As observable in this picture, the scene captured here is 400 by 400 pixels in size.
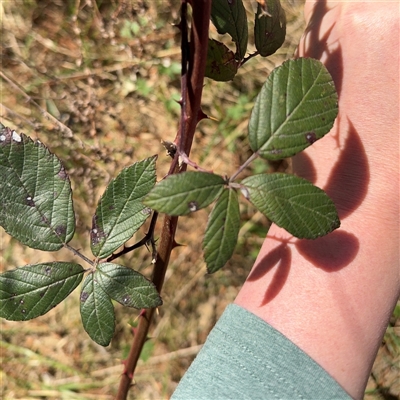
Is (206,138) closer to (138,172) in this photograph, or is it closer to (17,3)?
(17,3)

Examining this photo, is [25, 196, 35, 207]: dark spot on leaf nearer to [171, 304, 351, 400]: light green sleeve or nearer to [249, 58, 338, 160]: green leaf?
[249, 58, 338, 160]: green leaf

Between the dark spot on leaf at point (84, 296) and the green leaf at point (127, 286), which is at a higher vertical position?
the green leaf at point (127, 286)

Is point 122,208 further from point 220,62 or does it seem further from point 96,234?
point 220,62

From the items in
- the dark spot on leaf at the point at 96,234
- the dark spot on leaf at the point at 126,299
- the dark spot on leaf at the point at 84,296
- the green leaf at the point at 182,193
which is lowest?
the dark spot on leaf at the point at 84,296

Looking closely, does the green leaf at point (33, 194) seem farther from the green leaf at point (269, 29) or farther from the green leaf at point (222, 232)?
the green leaf at point (269, 29)

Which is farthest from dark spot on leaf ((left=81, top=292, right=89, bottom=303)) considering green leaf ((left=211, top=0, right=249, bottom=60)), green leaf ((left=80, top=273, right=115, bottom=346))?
green leaf ((left=211, top=0, right=249, bottom=60))

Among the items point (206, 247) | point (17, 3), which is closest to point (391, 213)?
point (206, 247)

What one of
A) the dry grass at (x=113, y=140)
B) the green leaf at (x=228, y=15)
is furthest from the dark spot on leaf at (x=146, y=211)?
the dry grass at (x=113, y=140)
